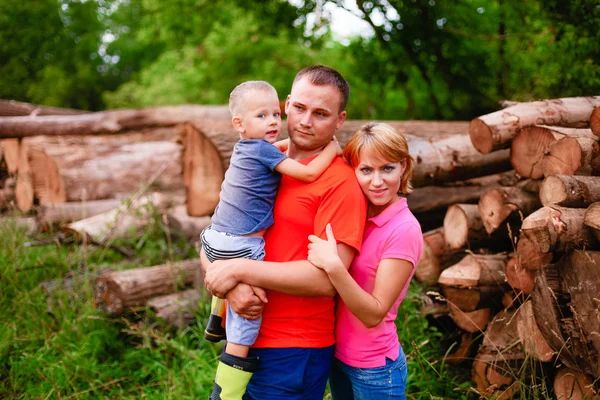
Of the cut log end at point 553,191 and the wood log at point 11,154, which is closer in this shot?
the cut log end at point 553,191

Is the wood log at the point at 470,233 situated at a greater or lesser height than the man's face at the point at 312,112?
lesser

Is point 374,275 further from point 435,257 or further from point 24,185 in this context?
point 24,185

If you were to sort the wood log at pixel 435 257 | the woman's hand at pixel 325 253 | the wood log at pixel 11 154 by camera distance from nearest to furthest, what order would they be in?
the woman's hand at pixel 325 253
the wood log at pixel 435 257
the wood log at pixel 11 154

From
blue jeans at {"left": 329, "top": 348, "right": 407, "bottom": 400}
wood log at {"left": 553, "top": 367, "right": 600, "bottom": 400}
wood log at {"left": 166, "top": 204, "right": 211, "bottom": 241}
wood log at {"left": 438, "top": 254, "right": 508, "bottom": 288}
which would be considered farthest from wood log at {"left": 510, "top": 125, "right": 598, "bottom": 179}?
wood log at {"left": 166, "top": 204, "right": 211, "bottom": 241}

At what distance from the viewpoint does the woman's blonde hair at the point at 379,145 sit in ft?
7.16

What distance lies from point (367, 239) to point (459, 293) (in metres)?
1.60

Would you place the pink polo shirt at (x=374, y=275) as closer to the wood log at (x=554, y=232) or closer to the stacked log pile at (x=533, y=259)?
the stacked log pile at (x=533, y=259)

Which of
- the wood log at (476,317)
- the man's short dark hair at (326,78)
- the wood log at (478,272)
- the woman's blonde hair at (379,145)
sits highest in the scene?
the man's short dark hair at (326,78)

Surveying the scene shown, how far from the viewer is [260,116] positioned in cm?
236

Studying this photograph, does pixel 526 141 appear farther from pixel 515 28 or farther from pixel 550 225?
pixel 515 28

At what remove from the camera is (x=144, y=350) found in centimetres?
395

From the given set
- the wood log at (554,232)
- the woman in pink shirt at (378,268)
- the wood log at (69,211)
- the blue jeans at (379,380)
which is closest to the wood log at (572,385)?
the wood log at (554,232)

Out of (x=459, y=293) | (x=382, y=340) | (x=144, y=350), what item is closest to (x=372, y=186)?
(x=382, y=340)

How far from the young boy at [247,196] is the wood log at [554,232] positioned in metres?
1.33
